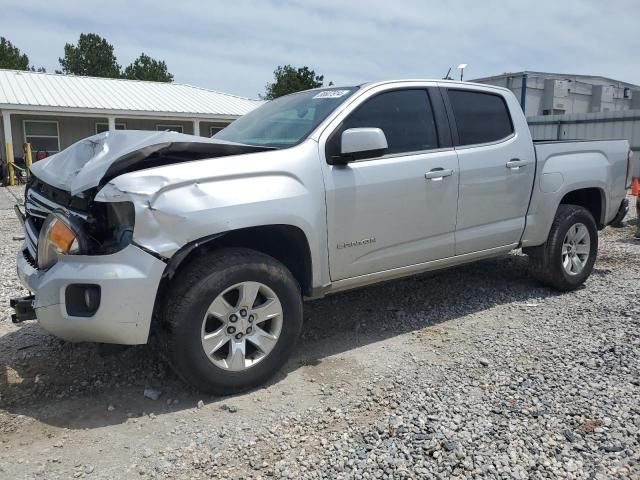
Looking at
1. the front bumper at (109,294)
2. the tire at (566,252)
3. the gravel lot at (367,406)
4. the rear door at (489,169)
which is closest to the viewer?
the gravel lot at (367,406)

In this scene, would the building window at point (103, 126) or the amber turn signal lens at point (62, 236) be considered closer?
the amber turn signal lens at point (62, 236)

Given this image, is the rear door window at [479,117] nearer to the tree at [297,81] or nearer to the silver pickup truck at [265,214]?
the silver pickup truck at [265,214]

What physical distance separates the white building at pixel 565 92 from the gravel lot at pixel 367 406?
1750 centimetres

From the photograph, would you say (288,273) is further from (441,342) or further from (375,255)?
(441,342)

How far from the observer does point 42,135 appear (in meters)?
20.9

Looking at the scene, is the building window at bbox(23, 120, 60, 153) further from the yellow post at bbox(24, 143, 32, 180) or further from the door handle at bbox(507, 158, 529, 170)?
the door handle at bbox(507, 158, 529, 170)

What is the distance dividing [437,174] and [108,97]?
20.9m

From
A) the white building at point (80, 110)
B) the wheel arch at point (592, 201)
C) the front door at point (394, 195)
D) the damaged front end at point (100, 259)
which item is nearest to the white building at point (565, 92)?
the white building at point (80, 110)

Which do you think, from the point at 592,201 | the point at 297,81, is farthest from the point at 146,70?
the point at 592,201

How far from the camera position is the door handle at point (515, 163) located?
4.55 m

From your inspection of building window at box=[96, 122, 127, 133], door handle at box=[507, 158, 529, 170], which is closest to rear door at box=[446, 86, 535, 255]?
door handle at box=[507, 158, 529, 170]

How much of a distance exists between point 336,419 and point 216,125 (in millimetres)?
22705

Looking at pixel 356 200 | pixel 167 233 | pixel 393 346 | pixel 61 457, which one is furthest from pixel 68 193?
pixel 393 346

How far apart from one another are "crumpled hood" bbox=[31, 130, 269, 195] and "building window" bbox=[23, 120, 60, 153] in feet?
→ 64.5
